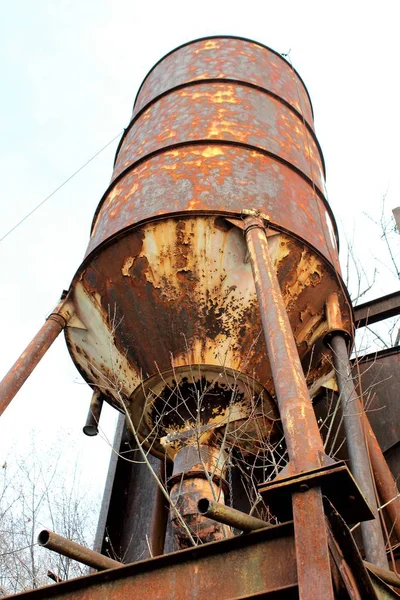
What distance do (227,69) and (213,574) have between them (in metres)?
5.80

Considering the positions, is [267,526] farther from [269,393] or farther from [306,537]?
[269,393]

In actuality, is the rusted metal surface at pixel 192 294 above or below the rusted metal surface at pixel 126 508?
above

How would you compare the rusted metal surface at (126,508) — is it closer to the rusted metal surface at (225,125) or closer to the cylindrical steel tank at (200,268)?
the cylindrical steel tank at (200,268)

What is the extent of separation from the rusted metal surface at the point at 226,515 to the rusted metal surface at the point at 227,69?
5.42 metres

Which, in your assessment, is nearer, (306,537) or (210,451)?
(306,537)

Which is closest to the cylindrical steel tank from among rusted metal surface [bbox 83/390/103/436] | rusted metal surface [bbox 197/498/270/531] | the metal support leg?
rusted metal surface [bbox 83/390/103/436]

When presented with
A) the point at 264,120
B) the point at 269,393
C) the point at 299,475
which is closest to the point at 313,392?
the point at 269,393

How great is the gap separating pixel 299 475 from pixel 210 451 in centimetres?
286

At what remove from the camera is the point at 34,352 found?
17.2ft

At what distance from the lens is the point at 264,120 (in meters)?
6.33

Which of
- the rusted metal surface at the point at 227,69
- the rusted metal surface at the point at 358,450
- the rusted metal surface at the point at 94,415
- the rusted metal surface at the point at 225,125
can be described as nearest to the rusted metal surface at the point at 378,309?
the rusted metal surface at the point at 225,125

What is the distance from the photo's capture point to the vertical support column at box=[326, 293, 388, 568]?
3893 mm

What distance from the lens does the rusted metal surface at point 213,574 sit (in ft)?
7.97

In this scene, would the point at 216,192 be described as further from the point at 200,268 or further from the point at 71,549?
the point at 71,549
